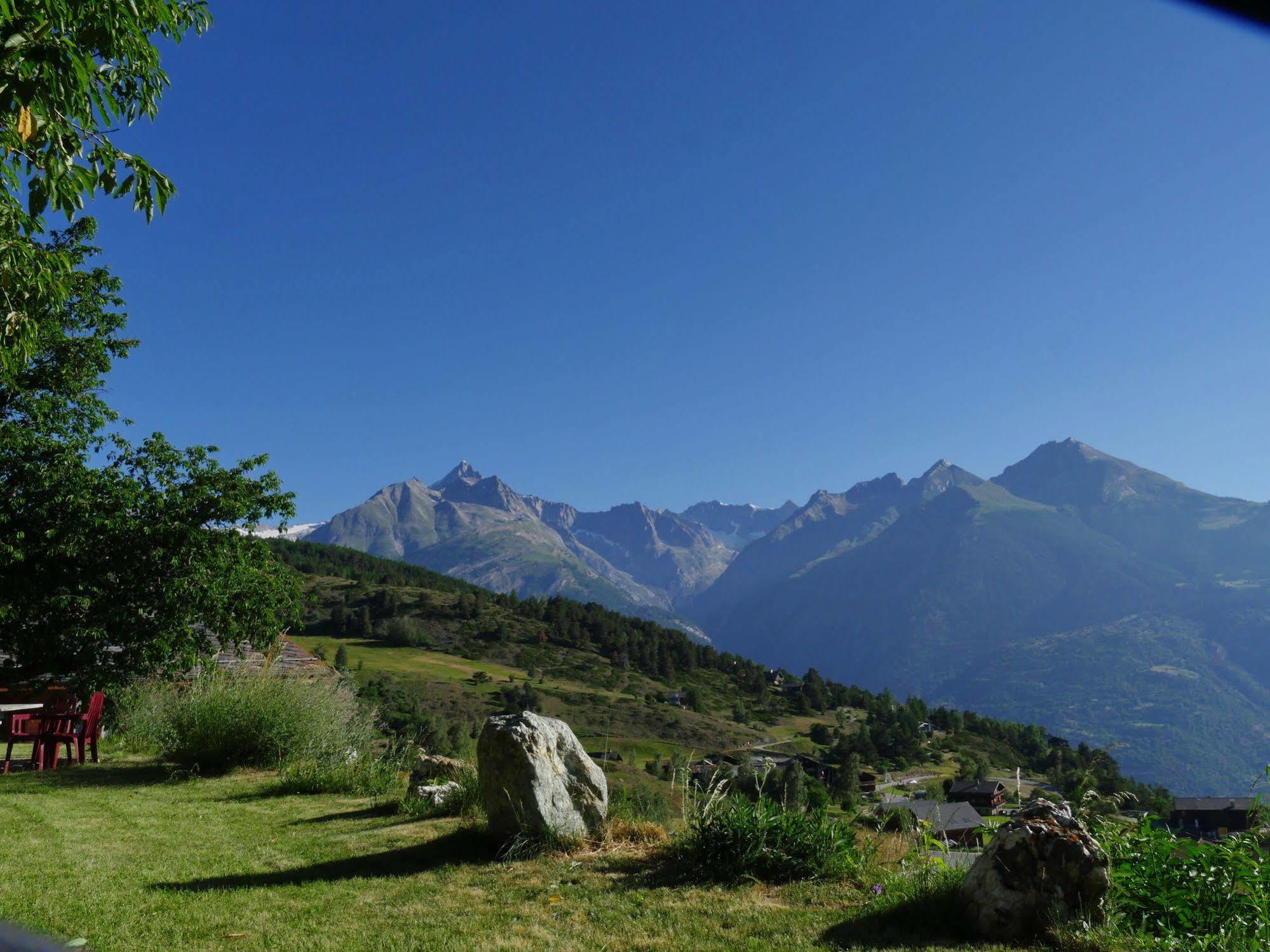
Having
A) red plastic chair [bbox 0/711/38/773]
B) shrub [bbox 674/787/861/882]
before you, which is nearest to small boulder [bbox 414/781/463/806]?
shrub [bbox 674/787/861/882]

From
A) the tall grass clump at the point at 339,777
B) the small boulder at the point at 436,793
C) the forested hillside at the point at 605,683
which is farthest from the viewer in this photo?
the forested hillside at the point at 605,683

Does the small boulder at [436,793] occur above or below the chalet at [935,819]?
below

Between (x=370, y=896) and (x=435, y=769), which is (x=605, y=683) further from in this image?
(x=370, y=896)

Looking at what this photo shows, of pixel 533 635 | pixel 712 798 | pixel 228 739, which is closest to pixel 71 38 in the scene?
pixel 712 798

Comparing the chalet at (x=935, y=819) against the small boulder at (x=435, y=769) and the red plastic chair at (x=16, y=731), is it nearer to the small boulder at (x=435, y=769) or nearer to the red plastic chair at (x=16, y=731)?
the small boulder at (x=435, y=769)

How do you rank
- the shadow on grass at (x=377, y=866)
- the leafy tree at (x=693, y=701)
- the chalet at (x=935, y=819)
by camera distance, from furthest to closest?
the leafy tree at (x=693, y=701) < the chalet at (x=935, y=819) < the shadow on grass at (x=377, y=866)

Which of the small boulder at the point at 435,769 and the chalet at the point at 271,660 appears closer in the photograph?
the small boulder at the point at 435,769

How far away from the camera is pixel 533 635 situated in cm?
14700

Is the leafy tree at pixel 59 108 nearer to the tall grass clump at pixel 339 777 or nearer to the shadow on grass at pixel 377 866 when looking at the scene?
the shadow on grass at pixel 377 866

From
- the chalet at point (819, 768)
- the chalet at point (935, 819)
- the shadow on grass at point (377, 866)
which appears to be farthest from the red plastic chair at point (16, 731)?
the chalet at point (819, 768)

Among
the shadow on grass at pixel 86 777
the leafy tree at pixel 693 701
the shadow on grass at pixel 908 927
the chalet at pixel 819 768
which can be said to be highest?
the shadow on grass at pixel 908 927

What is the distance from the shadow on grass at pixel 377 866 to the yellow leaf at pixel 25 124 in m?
5.60

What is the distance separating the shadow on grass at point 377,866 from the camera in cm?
644

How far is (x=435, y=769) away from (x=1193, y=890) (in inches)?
347
